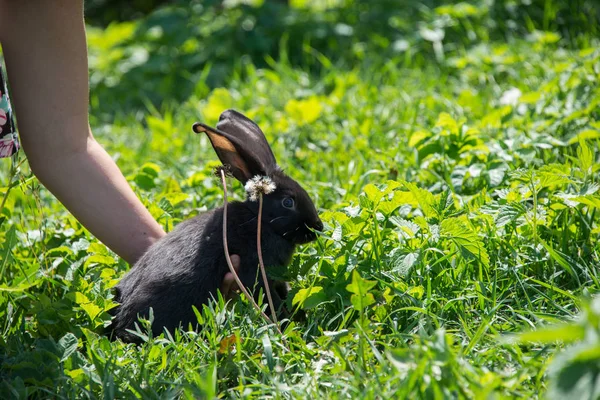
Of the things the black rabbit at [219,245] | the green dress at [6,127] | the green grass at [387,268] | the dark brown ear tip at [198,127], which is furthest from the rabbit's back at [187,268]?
the green dress at [6,127]

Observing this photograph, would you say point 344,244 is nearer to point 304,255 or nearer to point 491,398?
point 304,255

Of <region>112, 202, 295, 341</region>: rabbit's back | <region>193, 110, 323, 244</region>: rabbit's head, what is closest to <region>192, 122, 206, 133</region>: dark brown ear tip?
<region>193, 110, 323, 244</region>: rabbit's head

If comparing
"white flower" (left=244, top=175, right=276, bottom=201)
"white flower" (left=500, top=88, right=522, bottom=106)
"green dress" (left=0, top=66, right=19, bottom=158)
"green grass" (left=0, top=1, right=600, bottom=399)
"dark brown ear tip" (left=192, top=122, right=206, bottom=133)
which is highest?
"green dress" (left=0, top=66, right=19, bottom=158)

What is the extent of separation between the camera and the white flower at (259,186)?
287 cm

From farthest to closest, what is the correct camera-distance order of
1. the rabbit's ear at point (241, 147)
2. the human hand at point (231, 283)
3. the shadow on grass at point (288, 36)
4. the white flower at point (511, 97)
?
the shadow on grass at point (288, 36), the white flower at point (511, 97), the rabbit's ear at point (241, 147), the human hand at point (231, 283)

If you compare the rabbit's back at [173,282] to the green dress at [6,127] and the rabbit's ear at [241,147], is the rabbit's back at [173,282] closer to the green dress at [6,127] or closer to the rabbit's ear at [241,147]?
the rabbit's ear at [241,147]

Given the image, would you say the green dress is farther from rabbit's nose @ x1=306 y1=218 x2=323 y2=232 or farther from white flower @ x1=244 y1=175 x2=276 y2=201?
rabbit's nose @ x1=306 y1=218 x2=323 y2=232

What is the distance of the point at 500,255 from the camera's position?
2834 mm

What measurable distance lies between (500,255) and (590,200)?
38cm

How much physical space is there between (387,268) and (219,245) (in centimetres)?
66

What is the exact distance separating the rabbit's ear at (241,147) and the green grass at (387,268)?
0.37m

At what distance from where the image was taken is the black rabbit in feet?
9.24

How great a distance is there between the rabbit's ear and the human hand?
1.29 feet

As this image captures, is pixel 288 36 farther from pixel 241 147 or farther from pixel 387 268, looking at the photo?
pixel 387 268
